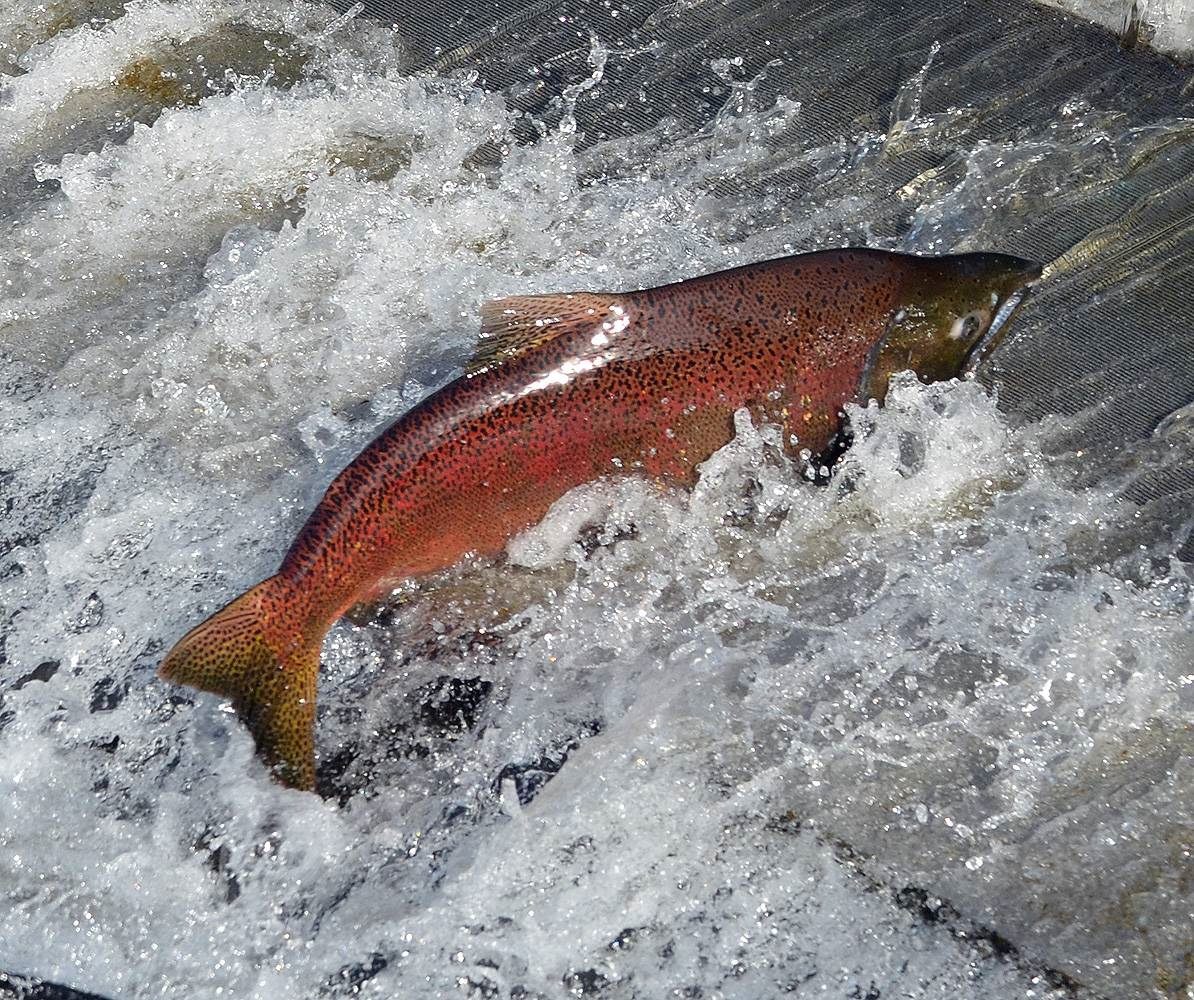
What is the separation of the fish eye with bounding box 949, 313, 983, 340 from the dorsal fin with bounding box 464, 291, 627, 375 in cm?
88

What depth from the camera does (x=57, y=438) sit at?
351 cm

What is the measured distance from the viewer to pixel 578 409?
9.65ft

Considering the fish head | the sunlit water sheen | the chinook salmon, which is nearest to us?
the sunlit water sheen

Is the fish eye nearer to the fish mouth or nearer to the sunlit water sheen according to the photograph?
the fish mouth

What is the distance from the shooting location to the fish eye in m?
3.19

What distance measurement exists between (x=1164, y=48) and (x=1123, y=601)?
2.37 m

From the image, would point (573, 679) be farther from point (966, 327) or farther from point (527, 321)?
point (966, 327)

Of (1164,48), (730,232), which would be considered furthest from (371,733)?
(1164,48)

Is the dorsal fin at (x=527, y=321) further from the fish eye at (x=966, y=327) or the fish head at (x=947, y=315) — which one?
the fish eye at (x=966, y=327)

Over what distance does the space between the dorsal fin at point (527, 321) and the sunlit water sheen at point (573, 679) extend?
38cm

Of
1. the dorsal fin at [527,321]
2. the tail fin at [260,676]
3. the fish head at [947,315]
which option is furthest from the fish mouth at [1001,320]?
the tail fin at [260,676]


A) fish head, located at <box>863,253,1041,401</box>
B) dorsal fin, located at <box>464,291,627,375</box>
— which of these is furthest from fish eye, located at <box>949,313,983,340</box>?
dorsal fin, located at <box>464,291,627,375</box>

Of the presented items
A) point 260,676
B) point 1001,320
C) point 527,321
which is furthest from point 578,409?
point 1001,320

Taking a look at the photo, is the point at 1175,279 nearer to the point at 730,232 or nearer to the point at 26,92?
the point at 730,232
